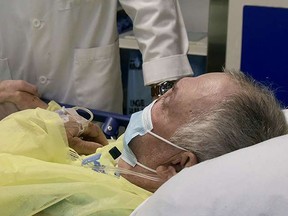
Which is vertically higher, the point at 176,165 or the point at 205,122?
the point at 205,122

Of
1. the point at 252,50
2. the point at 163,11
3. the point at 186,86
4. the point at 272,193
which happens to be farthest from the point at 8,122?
the point at 252,50

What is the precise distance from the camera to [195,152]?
1203 mm

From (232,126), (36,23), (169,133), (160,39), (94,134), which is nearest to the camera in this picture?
(232,126)

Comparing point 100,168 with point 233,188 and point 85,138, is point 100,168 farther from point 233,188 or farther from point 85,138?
point 233,188

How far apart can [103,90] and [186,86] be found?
2.18 feet

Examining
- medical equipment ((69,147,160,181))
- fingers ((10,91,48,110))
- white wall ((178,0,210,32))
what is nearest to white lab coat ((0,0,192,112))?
fingers ((10,91,48,110))

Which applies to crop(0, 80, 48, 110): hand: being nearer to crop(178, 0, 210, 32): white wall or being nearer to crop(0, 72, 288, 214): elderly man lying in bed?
crop(0, 72, 288, 214): elderly man lying in bed

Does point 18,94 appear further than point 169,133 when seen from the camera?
Yes

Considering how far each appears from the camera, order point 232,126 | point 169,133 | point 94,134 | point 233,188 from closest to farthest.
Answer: point 233,188
point 232,126
point 169,133
point 94,134

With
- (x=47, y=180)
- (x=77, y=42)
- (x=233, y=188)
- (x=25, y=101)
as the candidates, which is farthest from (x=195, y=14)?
(x=233, y=188)

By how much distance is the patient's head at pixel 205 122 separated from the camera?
1174 mm

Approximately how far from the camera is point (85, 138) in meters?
1.60

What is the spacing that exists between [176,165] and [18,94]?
63 cm

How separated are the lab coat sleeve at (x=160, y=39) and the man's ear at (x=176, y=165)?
19.4 inches
